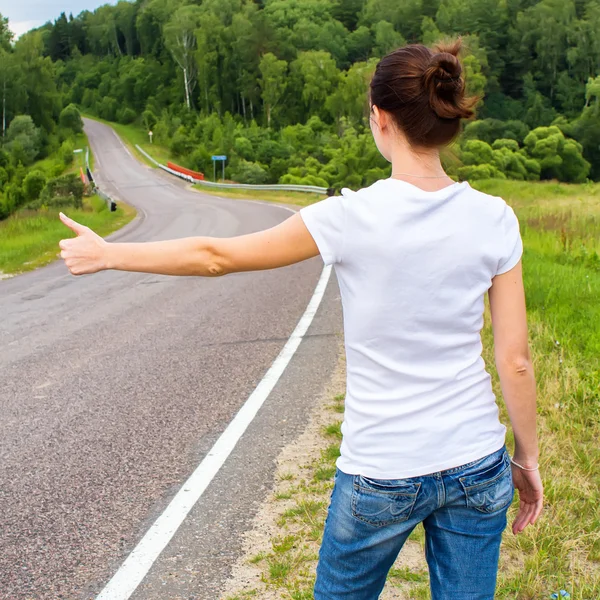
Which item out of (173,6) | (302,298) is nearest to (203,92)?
(173,6)

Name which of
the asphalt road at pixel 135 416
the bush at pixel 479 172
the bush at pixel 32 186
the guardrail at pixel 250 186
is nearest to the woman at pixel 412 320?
the asphalt road at pixel 135 416

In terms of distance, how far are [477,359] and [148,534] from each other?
2482 mm

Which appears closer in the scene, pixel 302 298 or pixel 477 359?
pixel 477 359

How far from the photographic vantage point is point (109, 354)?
784 cm

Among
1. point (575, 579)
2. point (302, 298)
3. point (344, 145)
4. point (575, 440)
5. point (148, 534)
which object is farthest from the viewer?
point (344, 145)

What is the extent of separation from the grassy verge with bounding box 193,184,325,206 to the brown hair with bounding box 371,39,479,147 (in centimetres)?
3093

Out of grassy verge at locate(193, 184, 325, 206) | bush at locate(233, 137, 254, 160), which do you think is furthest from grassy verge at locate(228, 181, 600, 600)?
bush at locate(233, 137, 254, 160)

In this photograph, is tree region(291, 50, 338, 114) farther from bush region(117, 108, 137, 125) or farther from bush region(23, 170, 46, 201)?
bush region(23, 170, 46, 201)

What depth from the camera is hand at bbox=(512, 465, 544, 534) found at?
2.14m

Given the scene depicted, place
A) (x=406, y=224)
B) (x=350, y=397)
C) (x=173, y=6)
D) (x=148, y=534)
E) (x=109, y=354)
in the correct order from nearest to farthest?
(x=406, y=224), (x=350, y=397), (x=148, y=534), (x=109, y=354), (x=173, y=6)

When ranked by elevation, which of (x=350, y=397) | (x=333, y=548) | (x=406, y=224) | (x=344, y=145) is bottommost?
(x=344, y=145)

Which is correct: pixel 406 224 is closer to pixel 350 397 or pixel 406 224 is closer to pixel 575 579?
pixel 350 397

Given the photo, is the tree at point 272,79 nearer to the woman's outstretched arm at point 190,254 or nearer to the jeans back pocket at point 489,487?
the woman's outstretched arm at point 190,254

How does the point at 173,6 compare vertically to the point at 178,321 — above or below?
above
